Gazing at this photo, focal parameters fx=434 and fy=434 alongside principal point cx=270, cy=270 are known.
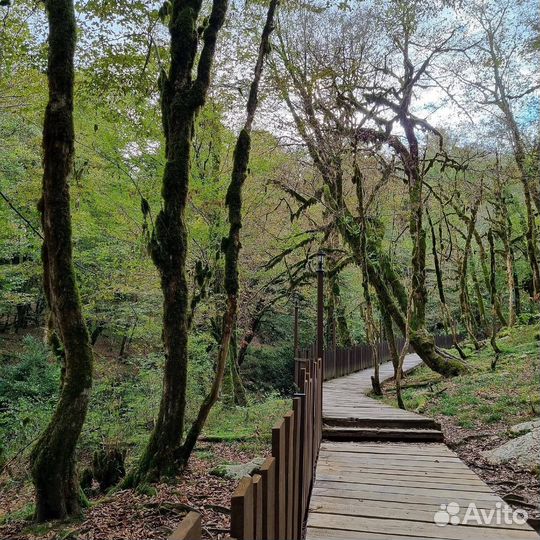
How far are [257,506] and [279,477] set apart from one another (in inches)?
22.9

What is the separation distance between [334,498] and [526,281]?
25.4m

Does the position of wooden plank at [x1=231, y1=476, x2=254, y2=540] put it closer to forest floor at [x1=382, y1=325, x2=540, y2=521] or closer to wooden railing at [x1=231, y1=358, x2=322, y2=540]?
wooden railing at [x1=231, y1=358, x2=322, y2=540]

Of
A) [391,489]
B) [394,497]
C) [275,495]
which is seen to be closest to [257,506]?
[275,495]

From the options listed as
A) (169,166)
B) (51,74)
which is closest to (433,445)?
(169,166)

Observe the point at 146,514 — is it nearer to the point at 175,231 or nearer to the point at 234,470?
the point at 234,470

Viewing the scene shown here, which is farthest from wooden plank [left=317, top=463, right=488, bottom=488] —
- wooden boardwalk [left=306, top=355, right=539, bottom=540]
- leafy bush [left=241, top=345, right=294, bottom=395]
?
leafy bush [left=241, top=345, right=294, bottom=395]

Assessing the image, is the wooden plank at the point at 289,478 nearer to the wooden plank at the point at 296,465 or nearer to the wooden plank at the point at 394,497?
the wooden plank at the point at 296,465

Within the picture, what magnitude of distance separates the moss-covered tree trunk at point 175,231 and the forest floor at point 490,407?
401 cm

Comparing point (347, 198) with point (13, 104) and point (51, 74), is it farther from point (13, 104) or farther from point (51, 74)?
point (51, 74)

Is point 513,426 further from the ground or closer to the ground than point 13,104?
closer to the ground

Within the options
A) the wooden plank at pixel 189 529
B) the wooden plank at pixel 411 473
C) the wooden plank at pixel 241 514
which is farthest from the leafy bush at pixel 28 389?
the wooden plank at pixel 189 529

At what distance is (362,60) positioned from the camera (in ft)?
40.0

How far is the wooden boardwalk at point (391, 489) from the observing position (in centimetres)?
345

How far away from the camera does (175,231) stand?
19.8 ft
